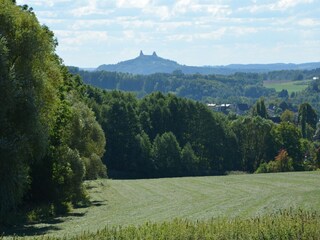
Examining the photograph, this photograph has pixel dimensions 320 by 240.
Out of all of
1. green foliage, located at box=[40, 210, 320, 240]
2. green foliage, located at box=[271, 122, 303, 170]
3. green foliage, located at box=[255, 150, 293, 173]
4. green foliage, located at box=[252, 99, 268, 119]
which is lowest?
green foliage, located at box=[255, 150, 293, 173]

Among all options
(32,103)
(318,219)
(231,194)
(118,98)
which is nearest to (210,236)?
(318,219)

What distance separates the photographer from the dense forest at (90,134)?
37.2 meters

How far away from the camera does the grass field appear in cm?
3738

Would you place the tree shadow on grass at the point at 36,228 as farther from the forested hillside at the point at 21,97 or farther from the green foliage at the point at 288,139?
the green foliage at the point at 288,139

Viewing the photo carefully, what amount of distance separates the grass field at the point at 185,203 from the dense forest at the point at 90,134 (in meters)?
3.20

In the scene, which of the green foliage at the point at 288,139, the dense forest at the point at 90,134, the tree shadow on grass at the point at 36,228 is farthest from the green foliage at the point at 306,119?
the tree shadow on grass at the point at 36,228

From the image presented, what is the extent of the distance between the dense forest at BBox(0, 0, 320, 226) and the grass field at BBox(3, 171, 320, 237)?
3.20 meters

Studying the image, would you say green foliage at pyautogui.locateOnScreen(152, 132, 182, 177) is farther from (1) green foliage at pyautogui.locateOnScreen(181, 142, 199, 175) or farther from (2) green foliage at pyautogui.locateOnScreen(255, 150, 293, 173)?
(2) green foliage at pyautogui.locateOnScreen(255, 150, 293, 173)

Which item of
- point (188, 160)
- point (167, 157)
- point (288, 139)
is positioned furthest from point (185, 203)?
point (288, 139)

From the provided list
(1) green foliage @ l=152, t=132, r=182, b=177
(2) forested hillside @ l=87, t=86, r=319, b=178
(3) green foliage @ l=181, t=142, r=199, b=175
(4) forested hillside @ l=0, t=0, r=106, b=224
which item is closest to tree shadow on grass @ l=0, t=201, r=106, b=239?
(4) forested hillside @ l=0, t=0, r=106, b=224

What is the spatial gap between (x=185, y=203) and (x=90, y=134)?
18.8m

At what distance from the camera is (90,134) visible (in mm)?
63812

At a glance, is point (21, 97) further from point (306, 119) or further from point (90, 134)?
point (306, 119)

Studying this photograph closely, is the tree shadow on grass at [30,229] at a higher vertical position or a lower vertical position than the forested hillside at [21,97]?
lower
